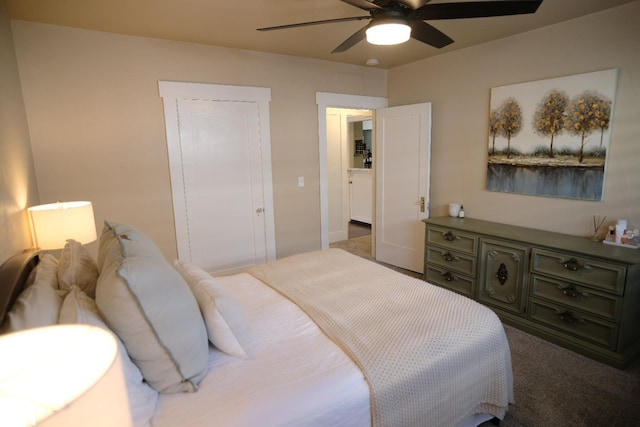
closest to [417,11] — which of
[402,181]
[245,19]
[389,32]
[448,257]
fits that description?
[389,32]

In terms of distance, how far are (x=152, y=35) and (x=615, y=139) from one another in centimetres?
398

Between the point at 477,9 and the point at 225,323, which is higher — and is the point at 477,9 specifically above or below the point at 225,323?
above

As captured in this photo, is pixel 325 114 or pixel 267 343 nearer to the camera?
pixel 267 343

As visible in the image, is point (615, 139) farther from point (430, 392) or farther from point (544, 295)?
point (430, 392)

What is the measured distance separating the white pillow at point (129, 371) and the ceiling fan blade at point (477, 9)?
2.12m

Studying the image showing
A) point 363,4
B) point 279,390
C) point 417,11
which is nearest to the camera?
point 279,390

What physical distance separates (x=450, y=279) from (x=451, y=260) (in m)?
0.21

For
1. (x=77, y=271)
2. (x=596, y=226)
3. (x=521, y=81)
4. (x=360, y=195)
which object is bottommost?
(x=360, y=195)

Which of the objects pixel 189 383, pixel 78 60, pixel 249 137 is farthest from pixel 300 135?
pixel 189 383

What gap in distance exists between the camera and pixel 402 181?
4281 millimetres

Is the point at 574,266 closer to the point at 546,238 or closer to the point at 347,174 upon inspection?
the point at 546,238

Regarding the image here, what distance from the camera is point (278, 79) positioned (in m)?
3.77

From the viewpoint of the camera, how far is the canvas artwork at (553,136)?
9.07 feet

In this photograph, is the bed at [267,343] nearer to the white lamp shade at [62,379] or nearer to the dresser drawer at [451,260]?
the white lamp shade at [62,379]
